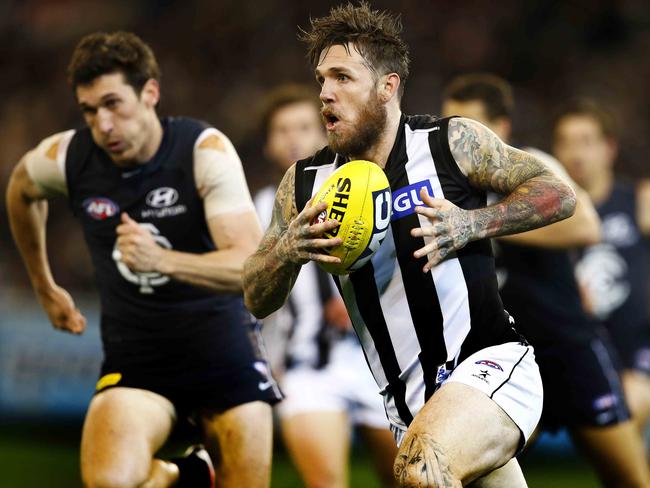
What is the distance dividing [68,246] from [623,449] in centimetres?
819

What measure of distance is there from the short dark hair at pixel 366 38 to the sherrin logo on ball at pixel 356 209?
0.47 metres

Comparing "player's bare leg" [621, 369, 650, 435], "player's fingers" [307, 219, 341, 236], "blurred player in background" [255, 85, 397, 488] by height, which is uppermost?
"player's fingers" [307, 219, 341, 236]

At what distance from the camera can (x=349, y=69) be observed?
4125mm

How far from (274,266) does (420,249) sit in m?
0.58

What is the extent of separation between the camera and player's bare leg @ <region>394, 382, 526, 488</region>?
3.73 metres

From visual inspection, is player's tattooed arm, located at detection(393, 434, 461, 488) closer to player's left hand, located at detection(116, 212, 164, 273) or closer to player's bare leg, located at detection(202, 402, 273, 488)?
player's bare leg, located at detection(202, 402, 273, 488)

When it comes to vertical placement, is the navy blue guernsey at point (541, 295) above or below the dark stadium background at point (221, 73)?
below

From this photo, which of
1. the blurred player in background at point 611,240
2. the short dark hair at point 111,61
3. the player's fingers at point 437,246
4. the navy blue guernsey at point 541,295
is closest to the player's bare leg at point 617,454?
the navy blue guernsey at point 541,295

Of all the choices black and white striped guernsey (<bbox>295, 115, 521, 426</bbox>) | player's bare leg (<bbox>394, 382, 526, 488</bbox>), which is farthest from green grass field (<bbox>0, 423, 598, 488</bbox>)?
player's bare leg (<bbox>394, 382, 526, 488</bbox>)

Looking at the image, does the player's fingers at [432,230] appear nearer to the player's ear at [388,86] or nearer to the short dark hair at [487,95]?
the player's ear at [388,86]

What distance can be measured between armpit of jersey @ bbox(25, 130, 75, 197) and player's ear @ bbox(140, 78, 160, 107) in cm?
46

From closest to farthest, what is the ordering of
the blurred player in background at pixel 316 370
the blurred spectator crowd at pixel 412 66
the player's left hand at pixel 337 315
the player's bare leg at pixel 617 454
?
the player's bare leg at pixel 617 454, the blurred player in background at pixel 316 370, the player's left hand at pixel 337 315, the blurred spectator crowd at pixel 412 66

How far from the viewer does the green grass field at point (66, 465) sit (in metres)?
9.10

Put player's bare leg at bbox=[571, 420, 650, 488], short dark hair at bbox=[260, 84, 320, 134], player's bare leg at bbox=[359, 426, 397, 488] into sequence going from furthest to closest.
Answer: short dark hair at bbox=[260, 84, 320, 134]
player's bare leg at bbox=[359, 426, 397, 488]
player's bare leg at bbox=[571, 420, 650, 488]
